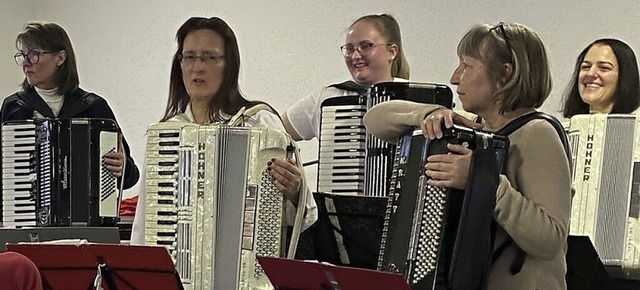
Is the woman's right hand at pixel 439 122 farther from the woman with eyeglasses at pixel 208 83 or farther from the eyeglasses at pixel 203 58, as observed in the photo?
the eyeglasses at pixel 203 58

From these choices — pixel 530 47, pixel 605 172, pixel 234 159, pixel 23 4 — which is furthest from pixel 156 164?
pixel 23 4

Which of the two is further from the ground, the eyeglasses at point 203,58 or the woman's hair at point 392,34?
the woman's hair at point 392,34

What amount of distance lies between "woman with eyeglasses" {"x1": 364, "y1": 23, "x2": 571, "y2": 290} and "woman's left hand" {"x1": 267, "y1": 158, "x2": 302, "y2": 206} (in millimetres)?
457

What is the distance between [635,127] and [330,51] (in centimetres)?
195

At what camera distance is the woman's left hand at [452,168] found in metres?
1.86

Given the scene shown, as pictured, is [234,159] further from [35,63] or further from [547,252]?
[35,63]

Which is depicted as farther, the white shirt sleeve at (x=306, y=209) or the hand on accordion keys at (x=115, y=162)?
the hand on accordion keys at (x=115, y=162)

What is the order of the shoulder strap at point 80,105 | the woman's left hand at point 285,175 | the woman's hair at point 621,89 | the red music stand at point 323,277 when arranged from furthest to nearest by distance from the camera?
1. the shoulder strap at point 80,105
2. the woman's hair at point 621,89
3. the woman's left hand at point 285,175
4. the red music stand at point 323,277

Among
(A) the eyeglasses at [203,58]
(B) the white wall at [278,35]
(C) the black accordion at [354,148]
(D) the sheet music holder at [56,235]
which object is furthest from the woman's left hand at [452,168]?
(B) the white wall at [278,35]

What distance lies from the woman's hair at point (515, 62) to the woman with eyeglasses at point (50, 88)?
1.63 m

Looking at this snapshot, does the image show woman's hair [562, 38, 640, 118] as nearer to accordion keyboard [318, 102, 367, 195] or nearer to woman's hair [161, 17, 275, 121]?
accordion keyboard [318, 102, 367, 195]

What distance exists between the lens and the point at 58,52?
130 inches

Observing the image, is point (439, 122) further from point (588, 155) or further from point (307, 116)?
point (307, 116)

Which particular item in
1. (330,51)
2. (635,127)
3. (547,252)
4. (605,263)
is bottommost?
(605,263)
